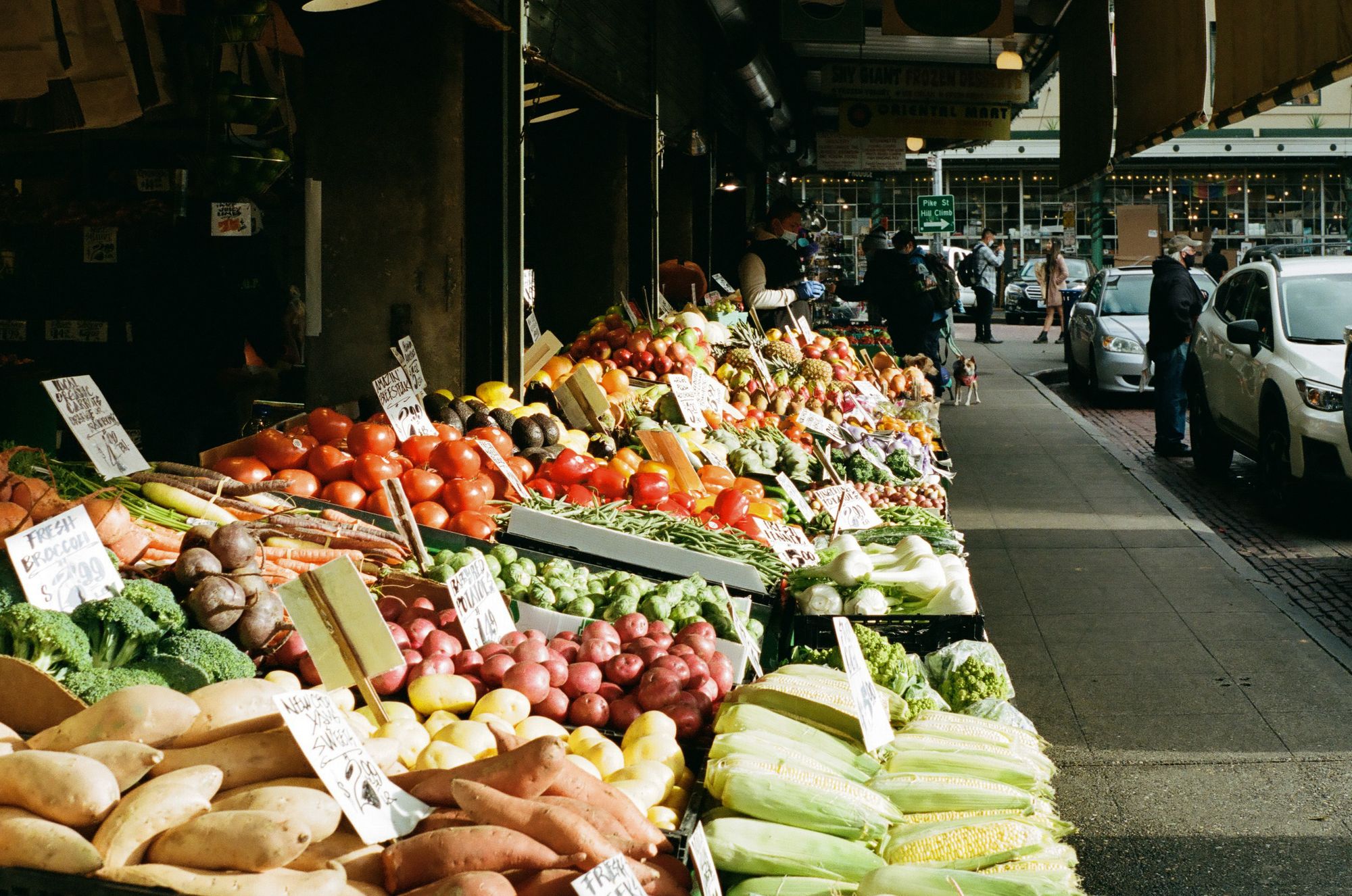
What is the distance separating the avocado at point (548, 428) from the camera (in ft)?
20.7

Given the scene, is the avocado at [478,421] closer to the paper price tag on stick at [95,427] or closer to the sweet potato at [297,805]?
the paper price tag on stick at [95,427]

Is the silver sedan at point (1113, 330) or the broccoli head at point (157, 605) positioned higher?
the silver sedan at point (1113, 330)

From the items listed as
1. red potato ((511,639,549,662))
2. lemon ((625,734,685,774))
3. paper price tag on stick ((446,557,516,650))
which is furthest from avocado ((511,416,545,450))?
lemon ((625,734,685,774))

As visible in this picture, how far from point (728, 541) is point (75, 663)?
8.90ft

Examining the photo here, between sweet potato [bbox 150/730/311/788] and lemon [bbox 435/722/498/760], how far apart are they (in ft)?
2.03

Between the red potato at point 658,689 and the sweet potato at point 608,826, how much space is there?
0.97 m

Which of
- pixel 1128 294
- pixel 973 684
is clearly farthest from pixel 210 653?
pixel 1128 294

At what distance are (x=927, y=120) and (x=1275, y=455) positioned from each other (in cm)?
898

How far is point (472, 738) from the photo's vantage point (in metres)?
3.04

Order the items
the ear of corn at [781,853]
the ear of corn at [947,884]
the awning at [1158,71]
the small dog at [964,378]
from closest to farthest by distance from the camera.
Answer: the ear of corn at [947,884] → the ear of corn at [781,853] → the awning at [1158,71] → the small dog at [964,378]

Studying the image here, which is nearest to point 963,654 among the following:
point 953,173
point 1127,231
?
point 1127,231

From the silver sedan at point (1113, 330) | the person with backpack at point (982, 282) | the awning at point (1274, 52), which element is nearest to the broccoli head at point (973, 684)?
the awning at point (1274, 52)

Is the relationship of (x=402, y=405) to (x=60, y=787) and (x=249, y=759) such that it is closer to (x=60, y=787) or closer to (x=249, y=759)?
(x=249, y=759)

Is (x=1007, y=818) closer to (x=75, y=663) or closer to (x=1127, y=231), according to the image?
→ (x=75, y=663)
